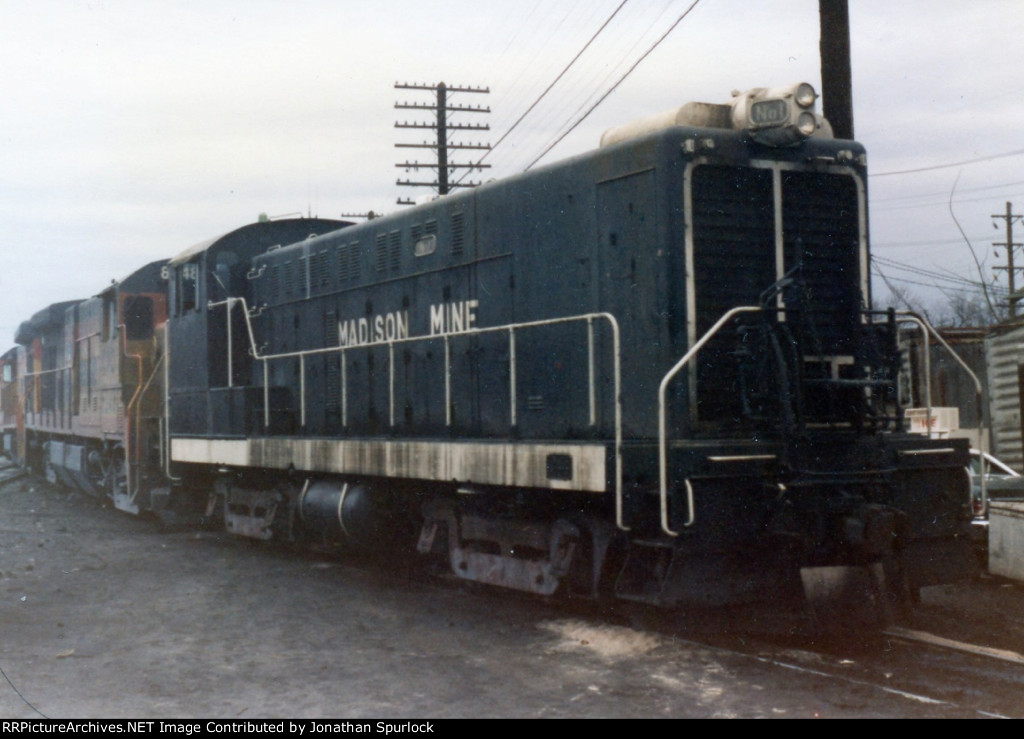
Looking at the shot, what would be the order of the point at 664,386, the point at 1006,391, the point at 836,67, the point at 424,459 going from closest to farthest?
the point at 664,386 → the point at 424,459 → the point at 836,67 → the point at 1006,391

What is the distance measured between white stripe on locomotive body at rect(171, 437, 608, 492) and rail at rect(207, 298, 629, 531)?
0.21m

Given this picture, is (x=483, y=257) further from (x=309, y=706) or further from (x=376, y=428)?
(x=309, y=706)

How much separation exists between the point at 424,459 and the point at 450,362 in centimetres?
77

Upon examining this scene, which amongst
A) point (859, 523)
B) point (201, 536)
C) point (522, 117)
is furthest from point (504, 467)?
point (522, 117)

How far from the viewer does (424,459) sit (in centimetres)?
822

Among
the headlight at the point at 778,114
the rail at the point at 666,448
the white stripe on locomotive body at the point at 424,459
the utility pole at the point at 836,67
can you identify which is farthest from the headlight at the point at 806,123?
the utility pole at the point at 836,67

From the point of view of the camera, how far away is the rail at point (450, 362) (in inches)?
250

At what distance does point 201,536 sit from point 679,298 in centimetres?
765

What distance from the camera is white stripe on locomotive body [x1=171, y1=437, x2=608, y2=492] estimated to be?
6625mm

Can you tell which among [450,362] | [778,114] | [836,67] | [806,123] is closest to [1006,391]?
[836,67]

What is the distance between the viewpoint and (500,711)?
4.91 meters

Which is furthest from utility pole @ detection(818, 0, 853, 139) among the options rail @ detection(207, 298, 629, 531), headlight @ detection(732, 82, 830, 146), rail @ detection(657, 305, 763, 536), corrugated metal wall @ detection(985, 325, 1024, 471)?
corrugated metal wall @ detection(985, 325, 1024, 471)

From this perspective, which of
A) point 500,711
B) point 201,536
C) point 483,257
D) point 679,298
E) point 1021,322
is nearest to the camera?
point 500,711

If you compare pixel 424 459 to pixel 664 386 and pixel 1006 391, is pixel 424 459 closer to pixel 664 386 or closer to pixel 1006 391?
pixel 664 386
